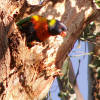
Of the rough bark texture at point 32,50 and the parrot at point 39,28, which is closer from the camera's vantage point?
the rough bark texture at point 32,50

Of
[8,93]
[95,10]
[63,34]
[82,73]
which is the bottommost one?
[82,73]

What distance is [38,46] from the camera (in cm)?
212

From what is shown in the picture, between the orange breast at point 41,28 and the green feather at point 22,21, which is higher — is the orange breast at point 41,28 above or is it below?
below

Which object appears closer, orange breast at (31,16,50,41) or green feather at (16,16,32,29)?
green feather at (16,16,32,29)

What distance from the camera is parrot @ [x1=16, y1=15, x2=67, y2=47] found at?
2211 millimetres

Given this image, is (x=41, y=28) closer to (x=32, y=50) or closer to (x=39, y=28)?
(x=39, y=28)

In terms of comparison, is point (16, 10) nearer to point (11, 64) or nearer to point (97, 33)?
point (11, 64)

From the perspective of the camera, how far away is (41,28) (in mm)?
2387

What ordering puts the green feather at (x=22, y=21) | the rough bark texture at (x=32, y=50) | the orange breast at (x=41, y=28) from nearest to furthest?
the rough bark texture at (x=32, y=50) < the green feather at (x=22, y=21) < the orange breast at (x=41, y=28)

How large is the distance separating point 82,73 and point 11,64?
6.94 feet

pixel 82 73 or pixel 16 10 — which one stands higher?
pixel 16 10

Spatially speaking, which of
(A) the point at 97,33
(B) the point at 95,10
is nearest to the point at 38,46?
(B) the point at 95,10

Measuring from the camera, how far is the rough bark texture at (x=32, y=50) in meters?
1.86

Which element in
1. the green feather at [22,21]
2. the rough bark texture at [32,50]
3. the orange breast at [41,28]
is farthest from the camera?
the orange breast at [41,28]
